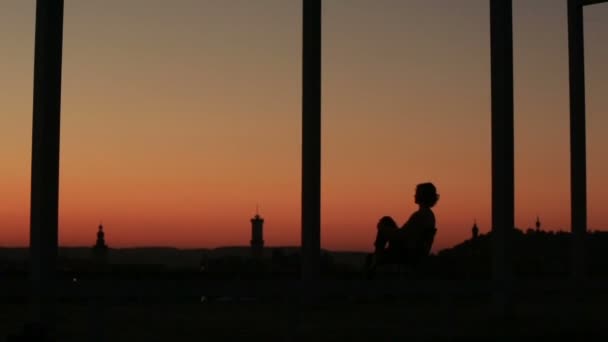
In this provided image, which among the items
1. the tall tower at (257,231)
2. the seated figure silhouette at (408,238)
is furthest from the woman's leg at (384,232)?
the tall tower at (257,231)

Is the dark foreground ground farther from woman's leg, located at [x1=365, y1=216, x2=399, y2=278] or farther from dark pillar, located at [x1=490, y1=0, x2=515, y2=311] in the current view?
dark pillar, located at [x1=490, y1=0, x2=515, y2=311]

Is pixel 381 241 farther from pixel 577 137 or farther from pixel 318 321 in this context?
pixel 577 137

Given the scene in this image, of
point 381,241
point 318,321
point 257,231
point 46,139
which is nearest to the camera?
point 46,139

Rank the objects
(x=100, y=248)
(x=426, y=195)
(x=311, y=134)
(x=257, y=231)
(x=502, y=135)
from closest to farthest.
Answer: (x=311, y=134) → (x=426, y=195) → (x=502, y=135) → (x=100, y=248) → (x=257, y=231)

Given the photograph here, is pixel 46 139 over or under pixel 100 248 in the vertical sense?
over

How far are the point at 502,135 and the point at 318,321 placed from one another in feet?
10.3

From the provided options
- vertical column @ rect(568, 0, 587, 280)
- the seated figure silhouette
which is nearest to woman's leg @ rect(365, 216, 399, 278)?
the seated figure silhouette

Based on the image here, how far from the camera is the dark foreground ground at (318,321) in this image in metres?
6.46

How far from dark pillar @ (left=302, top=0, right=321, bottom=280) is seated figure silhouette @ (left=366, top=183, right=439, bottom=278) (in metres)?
0.44

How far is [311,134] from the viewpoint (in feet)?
28.8

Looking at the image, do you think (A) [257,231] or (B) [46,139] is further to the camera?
(A) [257,231]

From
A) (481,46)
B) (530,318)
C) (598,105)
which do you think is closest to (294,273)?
(530,318)

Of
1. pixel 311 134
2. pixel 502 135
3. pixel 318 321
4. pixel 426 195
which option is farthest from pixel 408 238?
pixel 502 135

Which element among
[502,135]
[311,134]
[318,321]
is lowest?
[318,321]
